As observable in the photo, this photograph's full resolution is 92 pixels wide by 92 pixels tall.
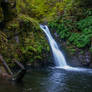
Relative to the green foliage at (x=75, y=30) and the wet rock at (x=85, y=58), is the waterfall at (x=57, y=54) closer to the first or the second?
the green foliage at (x=75, y=30)

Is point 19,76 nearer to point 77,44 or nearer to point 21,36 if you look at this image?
point 21,36

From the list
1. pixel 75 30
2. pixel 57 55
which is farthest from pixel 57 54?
pixel 75 30

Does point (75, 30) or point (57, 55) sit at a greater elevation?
point (75, 30)

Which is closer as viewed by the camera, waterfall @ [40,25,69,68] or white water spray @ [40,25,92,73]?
white water spray @ [40,25,92,73]

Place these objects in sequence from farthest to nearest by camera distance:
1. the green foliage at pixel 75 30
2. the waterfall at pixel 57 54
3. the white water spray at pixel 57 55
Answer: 1. the green foliage at pixel 75 30
2. the waterfall at pixel 57 54
3. the white water spray at pixel 57 55

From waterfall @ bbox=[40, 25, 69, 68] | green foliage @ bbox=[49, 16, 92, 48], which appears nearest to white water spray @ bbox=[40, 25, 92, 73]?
waterfall @ bbox=[40, 25, 69, 68]

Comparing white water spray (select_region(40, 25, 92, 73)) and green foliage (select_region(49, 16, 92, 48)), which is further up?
green foliage (select_region(49, 16, 92, 48))

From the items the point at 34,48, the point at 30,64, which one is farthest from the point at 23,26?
the point at 30,64

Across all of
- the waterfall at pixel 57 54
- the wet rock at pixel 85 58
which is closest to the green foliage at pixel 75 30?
the wet rock at pixel 85 58

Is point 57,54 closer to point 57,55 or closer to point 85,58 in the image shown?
point 57,55

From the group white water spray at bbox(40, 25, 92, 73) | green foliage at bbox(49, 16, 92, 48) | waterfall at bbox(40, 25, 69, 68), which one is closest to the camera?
white water spray at bbox(40, 25, 92, 73)

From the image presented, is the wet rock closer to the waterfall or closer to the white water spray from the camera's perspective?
the white water spray

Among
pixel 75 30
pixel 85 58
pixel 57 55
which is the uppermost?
pixel 75 30

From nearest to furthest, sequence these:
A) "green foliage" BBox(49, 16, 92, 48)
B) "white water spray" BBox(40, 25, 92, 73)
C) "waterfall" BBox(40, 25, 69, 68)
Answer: "white water spray" BBox(40, 25, 92, 73) < "waterfall" BBox(40, 25, 69, 68) < "green foliage" BBox(49, 16, 92, 48)
